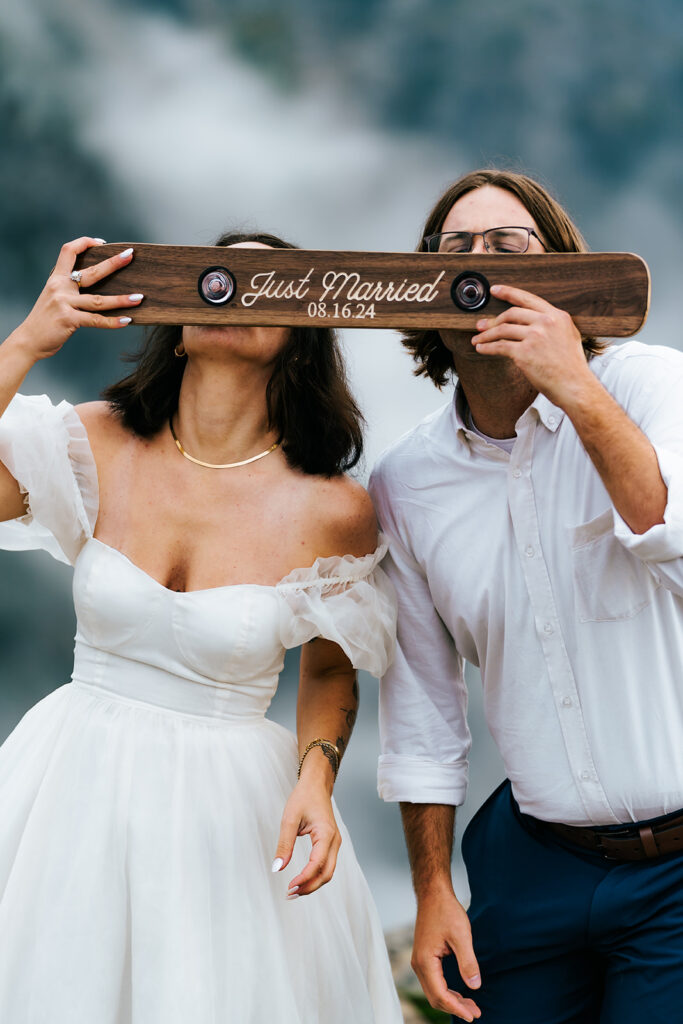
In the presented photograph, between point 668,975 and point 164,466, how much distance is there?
41.0 inches

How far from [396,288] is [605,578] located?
1.78 feet

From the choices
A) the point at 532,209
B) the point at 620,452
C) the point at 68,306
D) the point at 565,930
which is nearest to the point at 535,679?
the point at 565,930

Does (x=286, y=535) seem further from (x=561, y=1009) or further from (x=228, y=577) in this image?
(x=561, y=1009)

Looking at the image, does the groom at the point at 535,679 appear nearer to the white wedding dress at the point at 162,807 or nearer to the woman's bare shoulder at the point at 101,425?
the white wedding dress at the point at 162,807

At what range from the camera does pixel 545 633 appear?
5.32 ft

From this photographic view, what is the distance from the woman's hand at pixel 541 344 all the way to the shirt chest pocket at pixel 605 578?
0.31 meters

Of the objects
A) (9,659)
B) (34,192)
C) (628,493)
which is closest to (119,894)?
(628,493)

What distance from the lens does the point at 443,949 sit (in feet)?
5.46

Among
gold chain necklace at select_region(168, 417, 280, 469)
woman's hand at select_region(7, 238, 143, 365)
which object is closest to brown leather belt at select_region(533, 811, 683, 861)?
gold chain necklace at select_region(168, 417, 280, 469)

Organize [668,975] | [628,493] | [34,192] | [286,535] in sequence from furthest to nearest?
[34,192] → [286,535] → [668,975] → [628,493]

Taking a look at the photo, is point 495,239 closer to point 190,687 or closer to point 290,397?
point 290,397

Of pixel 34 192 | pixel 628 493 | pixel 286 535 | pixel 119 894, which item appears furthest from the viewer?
pixel 34 192

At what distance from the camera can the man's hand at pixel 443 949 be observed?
162 cm

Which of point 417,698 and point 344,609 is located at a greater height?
point 344,609
